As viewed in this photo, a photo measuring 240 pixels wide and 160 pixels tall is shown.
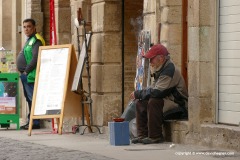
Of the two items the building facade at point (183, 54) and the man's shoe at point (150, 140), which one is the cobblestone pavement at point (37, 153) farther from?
the building facade at point (183, 54)

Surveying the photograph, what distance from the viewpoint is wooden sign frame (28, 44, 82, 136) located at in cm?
2059

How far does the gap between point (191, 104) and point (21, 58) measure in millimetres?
5949

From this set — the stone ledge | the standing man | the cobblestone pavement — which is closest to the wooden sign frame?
the standing man

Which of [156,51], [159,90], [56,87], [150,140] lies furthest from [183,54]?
[56,87]

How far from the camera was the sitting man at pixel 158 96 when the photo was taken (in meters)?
17.3

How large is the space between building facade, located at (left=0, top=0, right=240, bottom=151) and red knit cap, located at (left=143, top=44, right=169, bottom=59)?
334 millimetres

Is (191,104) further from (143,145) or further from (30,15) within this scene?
(30,15)

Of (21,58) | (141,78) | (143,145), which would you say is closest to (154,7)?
(141,78)

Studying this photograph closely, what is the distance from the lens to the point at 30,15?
25297 mm

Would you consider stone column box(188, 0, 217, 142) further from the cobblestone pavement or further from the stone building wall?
the stone building wall

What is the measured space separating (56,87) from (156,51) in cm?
366

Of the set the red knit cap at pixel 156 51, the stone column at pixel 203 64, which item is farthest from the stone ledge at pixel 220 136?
the red knit cap at pixel 156 51

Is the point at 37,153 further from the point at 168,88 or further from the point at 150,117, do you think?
the point at 168,88

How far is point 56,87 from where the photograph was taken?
2075cm
